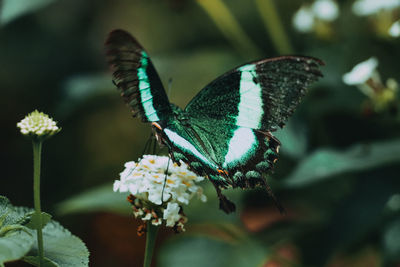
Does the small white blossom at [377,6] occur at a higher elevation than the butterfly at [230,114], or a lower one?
higher

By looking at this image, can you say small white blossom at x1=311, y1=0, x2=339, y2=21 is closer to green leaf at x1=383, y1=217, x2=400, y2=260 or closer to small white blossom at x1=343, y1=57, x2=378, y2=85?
small white blossom at x1=343, y1=57, x2=378, y2=85

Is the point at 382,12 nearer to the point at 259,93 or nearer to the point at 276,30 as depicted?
the point at 276,30

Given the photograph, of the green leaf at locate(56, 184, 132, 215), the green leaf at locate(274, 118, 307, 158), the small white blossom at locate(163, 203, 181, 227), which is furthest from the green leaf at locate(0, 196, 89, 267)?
the green leaf at locate(274, 118, 307, 158)

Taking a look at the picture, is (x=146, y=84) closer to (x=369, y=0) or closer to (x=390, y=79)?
(x=390, y=79)

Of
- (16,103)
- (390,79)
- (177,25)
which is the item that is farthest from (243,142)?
(177,25)

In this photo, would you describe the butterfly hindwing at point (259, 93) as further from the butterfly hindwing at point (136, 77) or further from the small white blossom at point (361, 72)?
the small white blossom at point (361, 72)

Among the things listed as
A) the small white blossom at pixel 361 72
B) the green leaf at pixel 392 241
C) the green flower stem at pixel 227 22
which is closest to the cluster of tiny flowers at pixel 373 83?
the small white blossom at pixel 361 72
